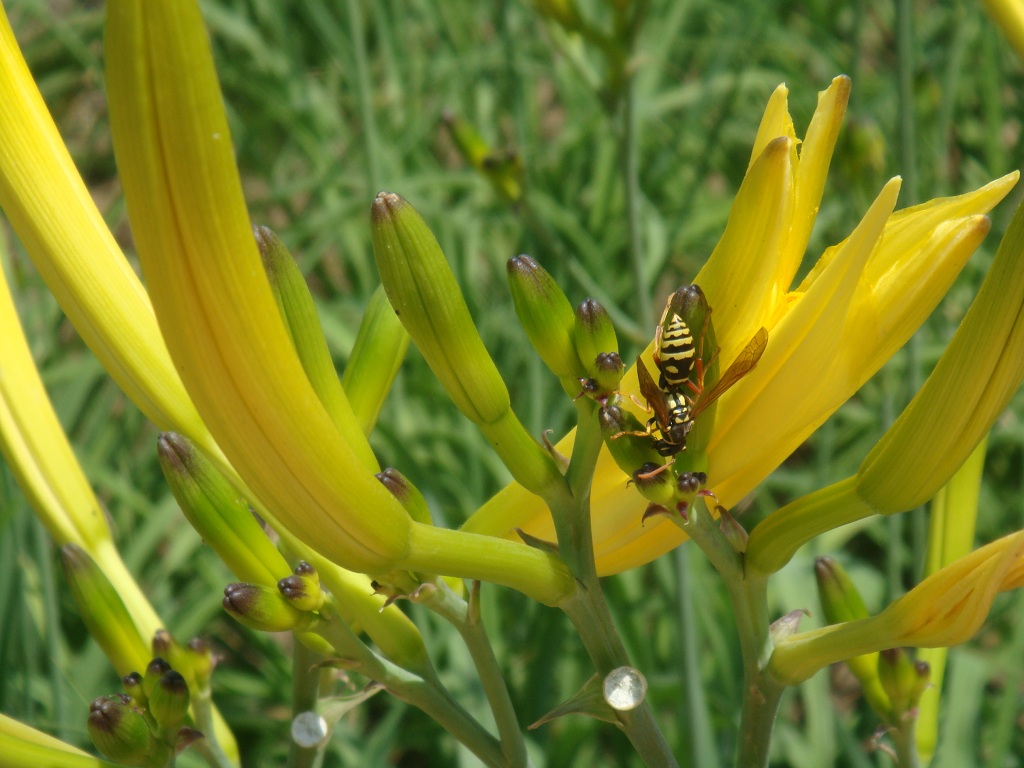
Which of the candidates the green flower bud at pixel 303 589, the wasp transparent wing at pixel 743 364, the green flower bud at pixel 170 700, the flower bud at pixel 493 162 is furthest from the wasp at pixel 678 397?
the flower bud at pixel 493 162

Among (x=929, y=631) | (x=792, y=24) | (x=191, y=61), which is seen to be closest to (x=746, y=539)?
(x=929, y=631)

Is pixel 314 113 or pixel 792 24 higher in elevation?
pixel 792 24

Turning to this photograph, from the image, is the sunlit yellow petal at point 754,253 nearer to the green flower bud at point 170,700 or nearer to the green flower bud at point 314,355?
the green flower bud at point 314,355

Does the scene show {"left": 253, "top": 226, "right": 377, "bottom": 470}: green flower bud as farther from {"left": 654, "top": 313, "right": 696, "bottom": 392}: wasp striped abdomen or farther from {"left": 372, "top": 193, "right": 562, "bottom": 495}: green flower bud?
{"left": 654, "top": 313, "right": 696, "bottom": 392}: wasp striped abdomen

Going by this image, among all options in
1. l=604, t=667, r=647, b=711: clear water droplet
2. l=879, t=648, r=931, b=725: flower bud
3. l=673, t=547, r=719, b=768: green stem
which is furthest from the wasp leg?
l=673, t=547, r=719, b=768: green stem

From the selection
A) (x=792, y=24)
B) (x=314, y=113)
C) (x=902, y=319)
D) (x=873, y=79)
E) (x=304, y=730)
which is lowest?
(x=304, y=730)

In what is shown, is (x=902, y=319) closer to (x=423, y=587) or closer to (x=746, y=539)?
(x=746, y=539)
